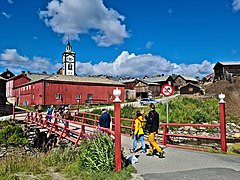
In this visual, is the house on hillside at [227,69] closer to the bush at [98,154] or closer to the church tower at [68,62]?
the bush at [98,154]

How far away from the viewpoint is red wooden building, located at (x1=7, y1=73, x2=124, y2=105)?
36.6 metres

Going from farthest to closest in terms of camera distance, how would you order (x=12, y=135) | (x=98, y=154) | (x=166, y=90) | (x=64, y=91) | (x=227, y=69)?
1. (x=227, y=69)
2. (x=64, y=91)
3. (x=12, y=135)
4. (x=166, y=90)
5. (x=98, y=154)

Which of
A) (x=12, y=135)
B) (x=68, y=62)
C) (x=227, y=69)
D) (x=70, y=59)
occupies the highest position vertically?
(x=70, y=59)

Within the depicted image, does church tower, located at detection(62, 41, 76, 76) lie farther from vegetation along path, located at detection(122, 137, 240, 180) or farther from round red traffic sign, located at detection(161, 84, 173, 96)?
vegetation along path, located at detection(122, 137, 240, 180)

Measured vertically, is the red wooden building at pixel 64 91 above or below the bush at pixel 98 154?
above

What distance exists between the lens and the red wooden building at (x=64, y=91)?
3656 cm

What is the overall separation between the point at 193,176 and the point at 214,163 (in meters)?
1.63

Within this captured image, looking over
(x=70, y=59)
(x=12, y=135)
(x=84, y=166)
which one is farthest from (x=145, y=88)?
(x=84, y=166)

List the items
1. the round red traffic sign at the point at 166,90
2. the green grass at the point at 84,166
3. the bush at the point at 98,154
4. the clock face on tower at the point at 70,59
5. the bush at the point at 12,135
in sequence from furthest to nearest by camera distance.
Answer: the clock face on tower at the point at 70,59 < the bush at the point at 12,135 < the round red traffic sign at the point at 166,90 < the bush at the point at 98,154 < the green grass at the point at 84,166

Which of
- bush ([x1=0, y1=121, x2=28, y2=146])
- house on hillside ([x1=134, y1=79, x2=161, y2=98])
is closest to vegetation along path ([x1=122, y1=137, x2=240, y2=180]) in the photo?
bush ([x1=0, y1=121, x2=28, y2=146])

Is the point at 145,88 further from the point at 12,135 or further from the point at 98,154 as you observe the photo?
the point at 98,154

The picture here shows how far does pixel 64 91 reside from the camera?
3806 centimetres

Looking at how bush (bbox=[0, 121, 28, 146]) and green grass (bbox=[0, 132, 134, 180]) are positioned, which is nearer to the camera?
green grass (bbox=[0, 132, 134, 180])

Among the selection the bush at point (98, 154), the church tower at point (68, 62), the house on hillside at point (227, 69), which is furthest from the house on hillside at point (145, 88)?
the bush at point (98, 154)
